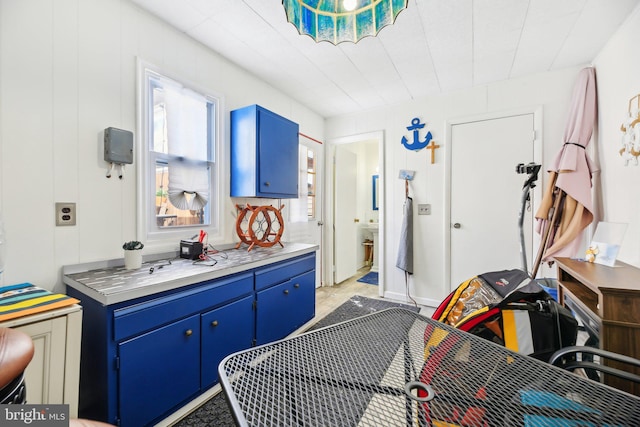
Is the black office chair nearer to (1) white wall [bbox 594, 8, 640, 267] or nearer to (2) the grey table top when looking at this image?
(2) the grey table top

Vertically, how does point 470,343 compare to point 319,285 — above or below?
above

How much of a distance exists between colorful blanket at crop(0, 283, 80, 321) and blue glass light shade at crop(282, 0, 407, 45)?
148 cm

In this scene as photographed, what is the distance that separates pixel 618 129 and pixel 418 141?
1.68m

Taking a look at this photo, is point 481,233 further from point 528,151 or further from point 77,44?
point 77,44

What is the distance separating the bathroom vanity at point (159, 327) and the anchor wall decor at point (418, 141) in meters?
2.31

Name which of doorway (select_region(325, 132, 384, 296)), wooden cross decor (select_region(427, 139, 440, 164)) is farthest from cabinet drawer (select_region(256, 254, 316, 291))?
wooden cross decor (select_region(427, 139, 440, 164))

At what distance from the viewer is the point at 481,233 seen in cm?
297

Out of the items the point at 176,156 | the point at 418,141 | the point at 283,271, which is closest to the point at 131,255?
the point at 176,156

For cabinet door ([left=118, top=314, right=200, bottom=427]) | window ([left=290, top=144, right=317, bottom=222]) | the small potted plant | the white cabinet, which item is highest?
window ([left=290, top=144, right=317, bottom=222])

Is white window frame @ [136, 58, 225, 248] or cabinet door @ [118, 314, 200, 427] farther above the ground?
white window frame @ [136, 58, 225, 248]

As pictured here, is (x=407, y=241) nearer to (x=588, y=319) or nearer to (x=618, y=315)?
(x=588, y=319)

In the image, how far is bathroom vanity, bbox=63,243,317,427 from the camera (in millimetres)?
1248

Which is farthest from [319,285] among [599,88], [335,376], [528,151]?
[599,88]

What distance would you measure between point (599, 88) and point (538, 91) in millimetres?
497
